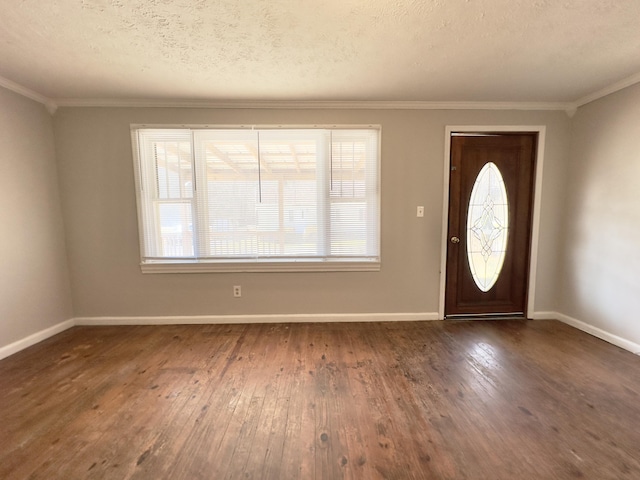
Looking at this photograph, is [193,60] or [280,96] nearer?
[193,60]

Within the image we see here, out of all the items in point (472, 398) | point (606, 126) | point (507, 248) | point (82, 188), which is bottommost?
point (472, 398)

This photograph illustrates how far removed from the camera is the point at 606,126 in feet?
8.65

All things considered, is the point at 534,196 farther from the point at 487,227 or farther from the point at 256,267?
the point at 256,267

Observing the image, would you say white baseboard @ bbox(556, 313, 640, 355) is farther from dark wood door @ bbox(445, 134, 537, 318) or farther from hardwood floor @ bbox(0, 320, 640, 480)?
dark wood door @ bbox(445, 134, 537, 318)

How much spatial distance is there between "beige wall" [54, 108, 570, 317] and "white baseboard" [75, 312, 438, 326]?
0.19ft

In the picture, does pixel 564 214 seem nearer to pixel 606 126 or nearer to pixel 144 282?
pixel 606 126

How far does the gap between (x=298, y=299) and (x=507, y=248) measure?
2.57 metres

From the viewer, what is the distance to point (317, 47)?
1.90 m

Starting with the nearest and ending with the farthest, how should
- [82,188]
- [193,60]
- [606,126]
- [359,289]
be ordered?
[193,60]
[606,126]
[82,188]
[359,289]

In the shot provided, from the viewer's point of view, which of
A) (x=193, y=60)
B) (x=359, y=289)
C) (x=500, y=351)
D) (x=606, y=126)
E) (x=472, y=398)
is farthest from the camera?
(x=359, y=289)

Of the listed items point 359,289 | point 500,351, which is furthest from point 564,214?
point 359,289

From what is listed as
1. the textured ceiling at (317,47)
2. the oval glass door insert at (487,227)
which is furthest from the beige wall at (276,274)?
the oval glass door insert at (487,227)

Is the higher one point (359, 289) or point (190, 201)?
point (190, 201)

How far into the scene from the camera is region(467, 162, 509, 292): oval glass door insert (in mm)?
3061
